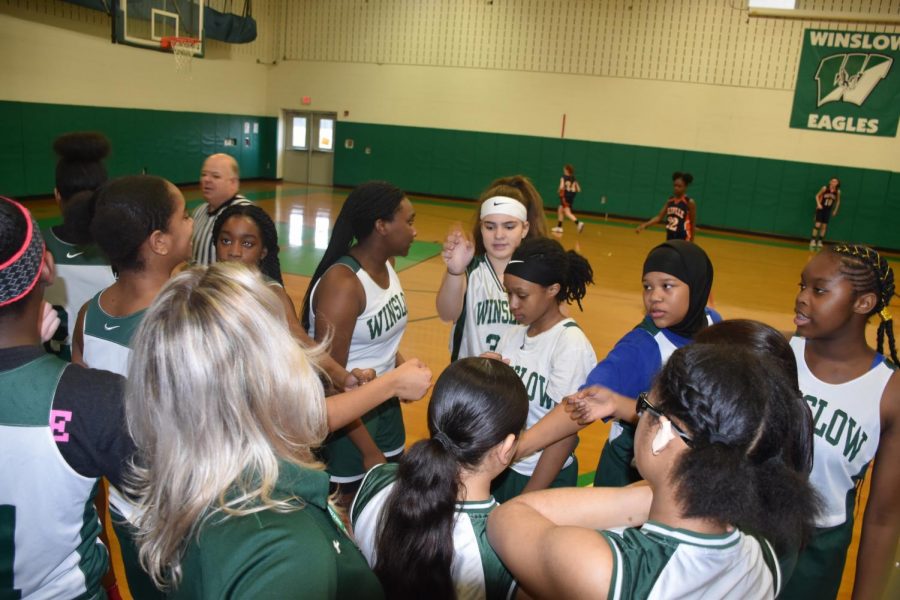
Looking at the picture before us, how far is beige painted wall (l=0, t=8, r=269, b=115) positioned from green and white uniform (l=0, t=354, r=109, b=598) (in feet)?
48.1

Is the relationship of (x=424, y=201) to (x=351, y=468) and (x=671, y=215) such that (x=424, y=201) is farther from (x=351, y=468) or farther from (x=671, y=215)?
(x=351, y=468)

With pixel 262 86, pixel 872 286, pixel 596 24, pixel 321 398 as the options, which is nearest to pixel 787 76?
pixel 596 24

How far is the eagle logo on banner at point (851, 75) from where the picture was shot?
1546 cm

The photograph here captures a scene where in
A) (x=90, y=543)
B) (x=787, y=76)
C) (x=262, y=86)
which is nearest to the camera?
(x=90, y=543)

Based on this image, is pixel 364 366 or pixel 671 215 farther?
pixel 671 215

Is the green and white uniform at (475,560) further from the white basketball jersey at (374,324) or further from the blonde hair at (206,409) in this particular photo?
the white basketball jersey at (374,324)

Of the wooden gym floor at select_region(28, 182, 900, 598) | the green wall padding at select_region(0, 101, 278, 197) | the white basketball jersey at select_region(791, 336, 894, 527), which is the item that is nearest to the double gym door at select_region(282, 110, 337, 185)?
the green wall padding at select_region(0, 101, 278, 197)

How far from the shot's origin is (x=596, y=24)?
17391mm

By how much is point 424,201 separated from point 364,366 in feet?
53.7

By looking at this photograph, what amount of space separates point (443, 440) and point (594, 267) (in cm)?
998

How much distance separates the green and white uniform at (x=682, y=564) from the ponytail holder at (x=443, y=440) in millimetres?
457

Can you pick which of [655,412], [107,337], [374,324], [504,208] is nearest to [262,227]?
[374,324]

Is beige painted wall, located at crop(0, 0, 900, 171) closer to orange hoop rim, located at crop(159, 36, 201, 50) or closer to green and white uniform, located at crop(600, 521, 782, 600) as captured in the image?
orange hoop rim, located at crop(159, 36, 201, 50)

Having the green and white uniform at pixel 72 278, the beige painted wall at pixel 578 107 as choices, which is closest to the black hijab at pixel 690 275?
the green and white uniform at pixel 72 278
